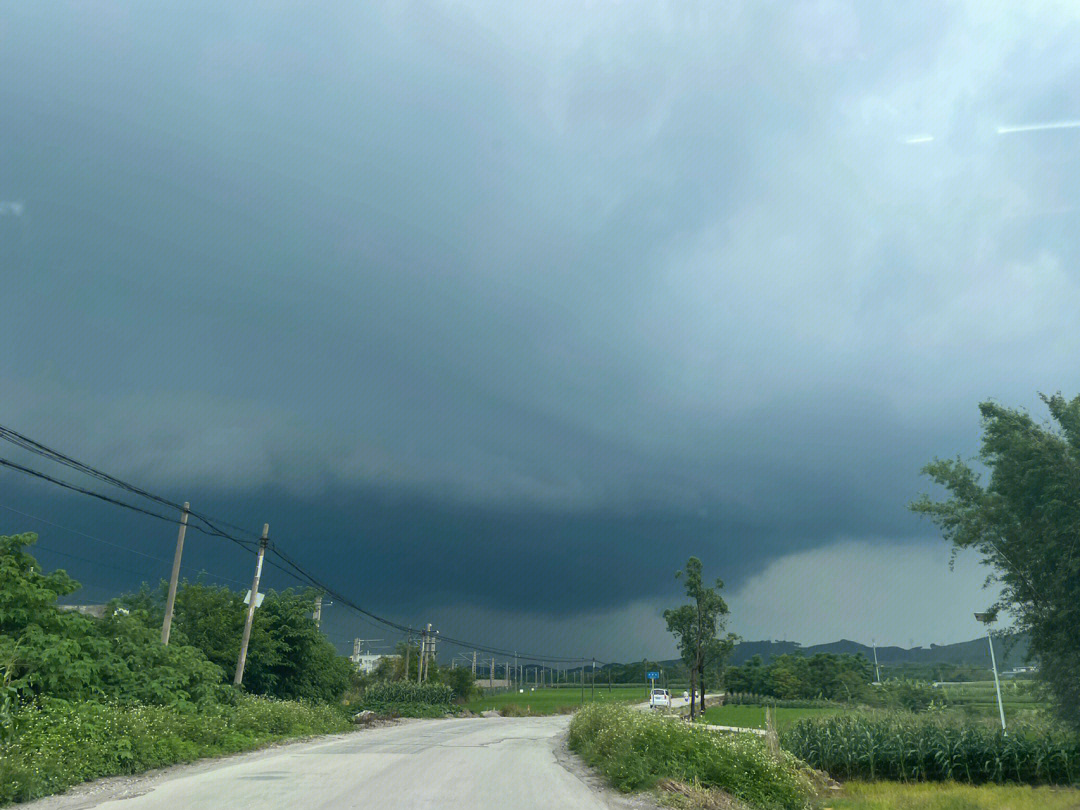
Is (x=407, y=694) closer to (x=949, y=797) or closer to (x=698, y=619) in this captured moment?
(x=698, y=619)

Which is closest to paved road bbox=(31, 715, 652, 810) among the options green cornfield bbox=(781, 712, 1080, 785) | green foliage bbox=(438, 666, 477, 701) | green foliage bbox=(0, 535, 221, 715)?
green foliage bbox=(0, 535, 221, 715)

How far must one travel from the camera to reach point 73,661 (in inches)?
690

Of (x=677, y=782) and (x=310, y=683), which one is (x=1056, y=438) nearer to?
(x=677, y=782)

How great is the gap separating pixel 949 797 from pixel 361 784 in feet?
37.9

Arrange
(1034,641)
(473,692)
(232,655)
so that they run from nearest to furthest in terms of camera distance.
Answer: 1. (1034,641)
2. (232,655)
3. (473,692)

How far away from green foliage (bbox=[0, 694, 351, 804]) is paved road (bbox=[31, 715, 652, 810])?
45cm

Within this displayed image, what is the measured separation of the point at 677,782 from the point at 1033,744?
13.2 meters

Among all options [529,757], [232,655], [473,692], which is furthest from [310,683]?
[473,692]

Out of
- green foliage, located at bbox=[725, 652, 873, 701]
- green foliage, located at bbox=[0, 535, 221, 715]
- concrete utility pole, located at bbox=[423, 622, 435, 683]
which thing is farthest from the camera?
green foliage, located at bbox=[725, 652, 873, 701]

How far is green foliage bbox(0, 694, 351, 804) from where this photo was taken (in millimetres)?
11570

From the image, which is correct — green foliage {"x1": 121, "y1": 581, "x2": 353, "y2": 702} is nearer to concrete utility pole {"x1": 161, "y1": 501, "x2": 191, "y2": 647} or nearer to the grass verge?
concrete utility pole {"x1": 161, "y1": 501, "x2": 191, "y2": 647}

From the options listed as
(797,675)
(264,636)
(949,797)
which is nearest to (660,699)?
(797,675)

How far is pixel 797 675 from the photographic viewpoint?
90938mm

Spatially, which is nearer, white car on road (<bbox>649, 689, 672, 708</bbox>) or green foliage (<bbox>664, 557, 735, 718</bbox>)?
green foliage (<bbox>664, 557, 735, 718</bbox>)
